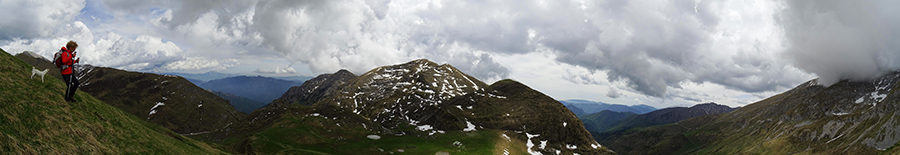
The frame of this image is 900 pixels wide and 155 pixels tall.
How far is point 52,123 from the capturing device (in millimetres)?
25531

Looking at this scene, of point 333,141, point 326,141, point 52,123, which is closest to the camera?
point 52,123

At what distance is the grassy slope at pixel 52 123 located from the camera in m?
22.3

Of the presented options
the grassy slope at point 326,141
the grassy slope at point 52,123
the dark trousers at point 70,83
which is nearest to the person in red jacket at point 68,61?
the dark trousers at point 70,83

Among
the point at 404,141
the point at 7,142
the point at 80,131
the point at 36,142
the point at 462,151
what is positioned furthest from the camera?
the point at 404,141

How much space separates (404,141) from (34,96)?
518ft

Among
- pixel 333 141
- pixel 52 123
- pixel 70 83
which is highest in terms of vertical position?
pixel 70 83

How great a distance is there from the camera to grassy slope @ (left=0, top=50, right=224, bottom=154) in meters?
22.3

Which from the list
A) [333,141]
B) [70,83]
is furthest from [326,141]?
[70,83]

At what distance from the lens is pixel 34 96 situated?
2783cm

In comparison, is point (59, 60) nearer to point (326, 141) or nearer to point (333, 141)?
point (326, 141)

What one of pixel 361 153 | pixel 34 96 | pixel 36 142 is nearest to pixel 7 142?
pixel 36 142

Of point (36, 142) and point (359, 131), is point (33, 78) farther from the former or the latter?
point (359, 131)

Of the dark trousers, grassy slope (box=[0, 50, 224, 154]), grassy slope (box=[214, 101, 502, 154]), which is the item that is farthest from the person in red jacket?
grassy slope (box=[214, 101, 502, 154])

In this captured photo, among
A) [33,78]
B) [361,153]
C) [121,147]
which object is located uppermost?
[33,78]
